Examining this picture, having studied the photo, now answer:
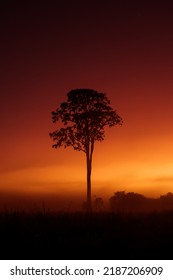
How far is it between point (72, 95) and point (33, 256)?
98.7 feet

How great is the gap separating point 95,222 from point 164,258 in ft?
13.7

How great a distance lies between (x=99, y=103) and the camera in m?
43.3

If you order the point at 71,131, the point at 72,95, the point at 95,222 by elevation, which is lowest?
the point at 95,222

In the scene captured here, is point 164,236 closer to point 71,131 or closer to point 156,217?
point 156,217

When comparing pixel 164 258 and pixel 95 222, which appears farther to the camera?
pixel 95 222

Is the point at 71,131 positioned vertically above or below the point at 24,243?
above

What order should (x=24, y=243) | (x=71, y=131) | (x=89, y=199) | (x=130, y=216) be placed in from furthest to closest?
(x=71, y=131), (x=89, y=199), (x=130, y=216), (x=24, y=243)
